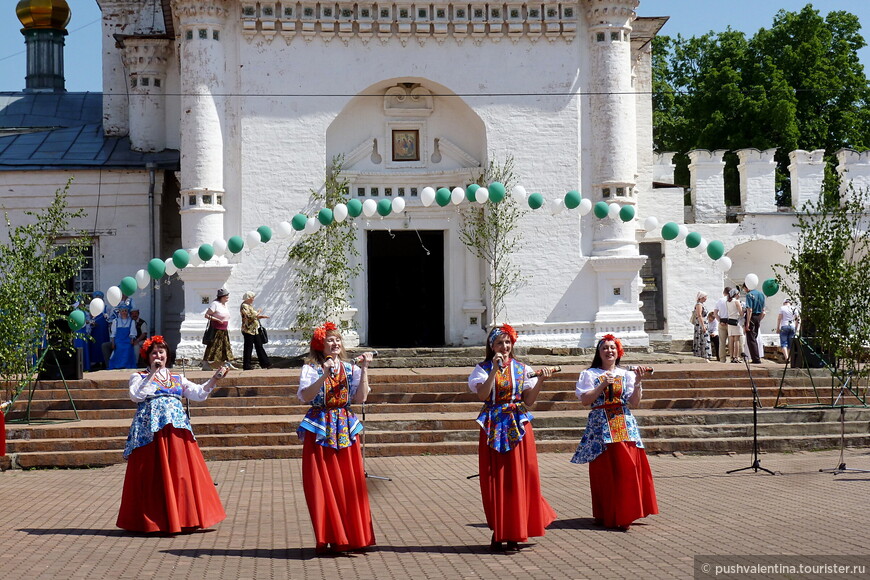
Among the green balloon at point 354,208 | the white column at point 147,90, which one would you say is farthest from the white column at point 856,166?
the white column at point 147,90

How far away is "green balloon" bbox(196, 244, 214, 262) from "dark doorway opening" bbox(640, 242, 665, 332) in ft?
32.8

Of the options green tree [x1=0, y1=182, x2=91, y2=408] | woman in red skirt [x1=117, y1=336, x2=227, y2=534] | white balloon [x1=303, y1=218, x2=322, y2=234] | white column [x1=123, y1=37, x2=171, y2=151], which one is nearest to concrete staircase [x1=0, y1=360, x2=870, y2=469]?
green tree [x1=0, y1=182, x2=91, y2=408]

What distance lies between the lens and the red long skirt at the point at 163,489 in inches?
388

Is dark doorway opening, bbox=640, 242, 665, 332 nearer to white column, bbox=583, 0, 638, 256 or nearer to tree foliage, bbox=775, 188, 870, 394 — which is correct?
white column, bbox=583, 0, 638, 256

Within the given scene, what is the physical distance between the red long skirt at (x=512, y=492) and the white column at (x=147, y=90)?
764 inches

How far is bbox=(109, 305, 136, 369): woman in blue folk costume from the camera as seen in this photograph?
76.3ft

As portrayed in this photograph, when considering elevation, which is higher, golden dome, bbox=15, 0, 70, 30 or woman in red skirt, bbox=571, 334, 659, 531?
golden dome, bbox=15, 0, 70, 30

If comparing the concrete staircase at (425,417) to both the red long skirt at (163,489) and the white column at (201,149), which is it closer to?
the white column at (201,149)

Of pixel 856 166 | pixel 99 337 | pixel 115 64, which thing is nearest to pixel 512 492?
pixel 99 337

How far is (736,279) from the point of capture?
27.0 metres

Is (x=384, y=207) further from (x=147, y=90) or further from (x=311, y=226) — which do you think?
(x=147, y=90)

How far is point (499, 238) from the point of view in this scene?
75.0 feet

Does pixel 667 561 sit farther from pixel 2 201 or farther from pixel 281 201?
pixel 2 201

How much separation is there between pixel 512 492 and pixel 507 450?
1.09ft
